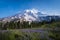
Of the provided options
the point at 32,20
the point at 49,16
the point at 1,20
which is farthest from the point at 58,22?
the point at 1,20

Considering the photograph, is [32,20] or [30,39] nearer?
[30,39]

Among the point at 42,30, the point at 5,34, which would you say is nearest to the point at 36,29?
the point at 42,30

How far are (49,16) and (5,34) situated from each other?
69.2 inches

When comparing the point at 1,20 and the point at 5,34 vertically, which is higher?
the point at 1,20

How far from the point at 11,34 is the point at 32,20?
953 mm

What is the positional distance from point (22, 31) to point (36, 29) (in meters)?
0.50

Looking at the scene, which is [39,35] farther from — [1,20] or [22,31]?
[1,20]

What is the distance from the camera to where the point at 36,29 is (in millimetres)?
6215

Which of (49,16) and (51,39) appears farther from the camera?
(49,16)

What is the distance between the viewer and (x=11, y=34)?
617cm

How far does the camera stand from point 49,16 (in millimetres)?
6594

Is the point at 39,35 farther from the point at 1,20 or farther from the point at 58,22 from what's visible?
the point at 1,20

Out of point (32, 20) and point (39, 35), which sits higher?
point (32, 20)

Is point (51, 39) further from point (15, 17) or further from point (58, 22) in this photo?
point (15, 17)
